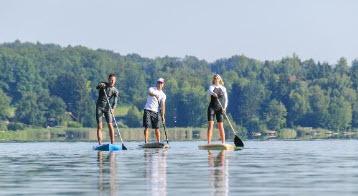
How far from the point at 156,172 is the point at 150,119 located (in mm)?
15384

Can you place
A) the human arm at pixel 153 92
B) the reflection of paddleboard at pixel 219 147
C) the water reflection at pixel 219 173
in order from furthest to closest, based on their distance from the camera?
1. the human arm at pixel 153 92
2. the reflection of paddleboard at pixel 219 147
3. the water reflection at pixel 219 173

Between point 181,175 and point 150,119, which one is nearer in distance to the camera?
point 181,175

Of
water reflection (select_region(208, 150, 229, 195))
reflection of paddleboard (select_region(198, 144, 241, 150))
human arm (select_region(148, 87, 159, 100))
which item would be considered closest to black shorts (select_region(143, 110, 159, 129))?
human arm (select_region(148, 87, 159, 100))

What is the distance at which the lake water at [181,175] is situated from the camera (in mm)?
19344

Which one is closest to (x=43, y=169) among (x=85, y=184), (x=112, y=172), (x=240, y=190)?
(x=112, y=172)

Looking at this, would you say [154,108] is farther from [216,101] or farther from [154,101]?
[216,101]

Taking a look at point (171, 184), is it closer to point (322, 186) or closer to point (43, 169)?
point (322, 186)

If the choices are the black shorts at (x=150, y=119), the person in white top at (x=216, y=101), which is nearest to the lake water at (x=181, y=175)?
the person in white top at (x=216, y=101)

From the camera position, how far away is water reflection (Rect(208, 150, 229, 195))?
63.3 feet

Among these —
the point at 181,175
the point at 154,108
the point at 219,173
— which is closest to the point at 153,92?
the point at 154,108

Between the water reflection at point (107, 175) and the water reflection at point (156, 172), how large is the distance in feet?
1.98

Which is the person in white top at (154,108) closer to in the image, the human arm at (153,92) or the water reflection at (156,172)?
the human arm at (153,92)

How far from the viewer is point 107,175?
74.7 ft

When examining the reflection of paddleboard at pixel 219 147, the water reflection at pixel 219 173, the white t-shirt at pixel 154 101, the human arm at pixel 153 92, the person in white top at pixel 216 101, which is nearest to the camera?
the water reflection at pixel 219 173
